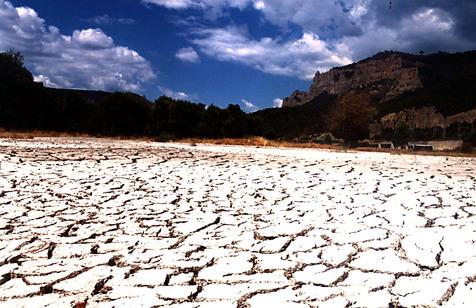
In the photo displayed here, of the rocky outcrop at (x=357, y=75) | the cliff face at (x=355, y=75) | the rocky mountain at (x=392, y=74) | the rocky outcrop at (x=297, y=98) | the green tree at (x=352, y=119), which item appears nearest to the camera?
the green tree at (x=352, y=119)

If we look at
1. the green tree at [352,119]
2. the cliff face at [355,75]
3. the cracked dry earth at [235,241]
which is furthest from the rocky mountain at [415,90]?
the cracked dry earth at [235,241]

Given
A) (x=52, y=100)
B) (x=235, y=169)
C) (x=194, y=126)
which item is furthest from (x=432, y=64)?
(x=235, y=169)

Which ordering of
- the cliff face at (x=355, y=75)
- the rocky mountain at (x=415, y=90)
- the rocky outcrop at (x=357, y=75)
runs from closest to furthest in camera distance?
1. the rocky mountain at (x=415, y=90)
2. the cliff face at (x=355, y=75)
3. the rocky outcrop at (x=357, y=75)

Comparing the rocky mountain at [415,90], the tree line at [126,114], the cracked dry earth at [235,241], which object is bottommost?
the cracked dry earth at [235,241]

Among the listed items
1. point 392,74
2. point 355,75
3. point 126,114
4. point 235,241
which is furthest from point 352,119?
point 355,75

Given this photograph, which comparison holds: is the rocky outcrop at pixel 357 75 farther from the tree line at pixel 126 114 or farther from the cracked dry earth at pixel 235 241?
the cracked dry earth at pixel 235 241

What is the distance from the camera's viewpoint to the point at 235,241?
3.23 metres

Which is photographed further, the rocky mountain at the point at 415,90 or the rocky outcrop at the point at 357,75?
the rocky outcrop at the point at 357,75

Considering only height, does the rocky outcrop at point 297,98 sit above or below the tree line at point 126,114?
above

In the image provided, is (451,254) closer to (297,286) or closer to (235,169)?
(297,286)

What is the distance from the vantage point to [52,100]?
3084cm

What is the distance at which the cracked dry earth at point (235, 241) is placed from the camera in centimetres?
231

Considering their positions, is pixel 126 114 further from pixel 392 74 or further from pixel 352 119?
pixel 392 74

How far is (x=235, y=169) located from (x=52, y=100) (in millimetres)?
27585
